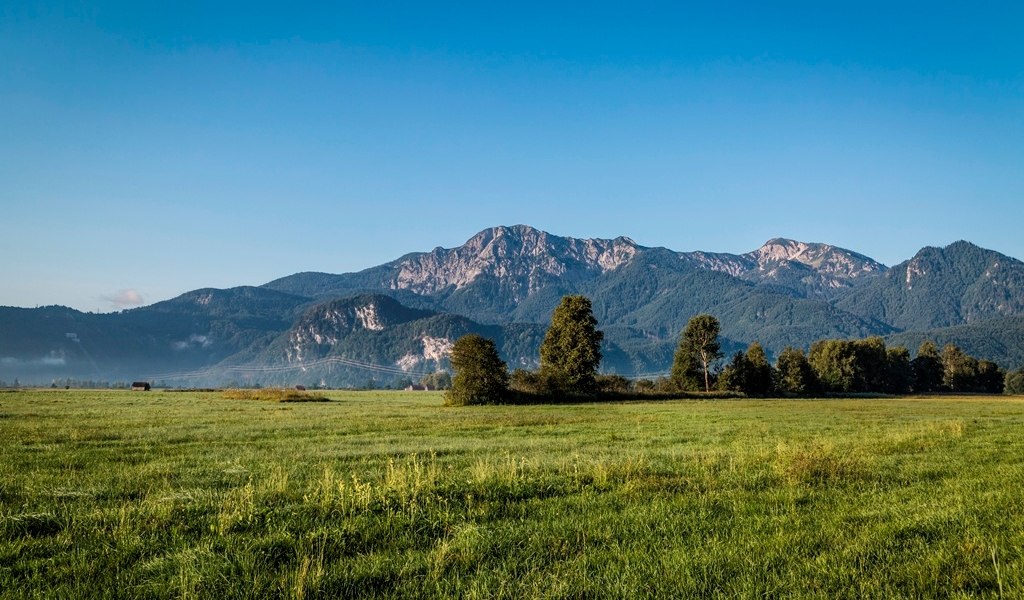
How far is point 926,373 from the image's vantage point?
13650 cm

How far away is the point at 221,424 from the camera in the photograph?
34.8 meters

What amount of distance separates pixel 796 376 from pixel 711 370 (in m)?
15.1

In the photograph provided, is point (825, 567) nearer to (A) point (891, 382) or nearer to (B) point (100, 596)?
(B) point (100, 596)

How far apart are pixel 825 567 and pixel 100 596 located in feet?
30.3

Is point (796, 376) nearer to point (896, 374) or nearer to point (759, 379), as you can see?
point (759, 379)

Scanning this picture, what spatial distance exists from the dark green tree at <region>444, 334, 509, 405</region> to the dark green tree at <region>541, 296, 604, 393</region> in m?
9.43

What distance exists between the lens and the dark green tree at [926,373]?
136250mm

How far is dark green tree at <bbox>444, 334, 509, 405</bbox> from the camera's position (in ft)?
219

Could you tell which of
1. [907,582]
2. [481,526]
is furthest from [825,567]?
[481,526]

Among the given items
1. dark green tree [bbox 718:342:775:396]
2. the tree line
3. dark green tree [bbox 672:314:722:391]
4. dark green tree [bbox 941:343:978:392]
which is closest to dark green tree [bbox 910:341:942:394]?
the tree line

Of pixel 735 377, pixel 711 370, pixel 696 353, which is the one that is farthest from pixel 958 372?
pixel 696 353

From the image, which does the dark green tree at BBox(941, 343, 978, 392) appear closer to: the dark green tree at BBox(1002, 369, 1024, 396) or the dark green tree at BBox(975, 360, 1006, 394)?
the dark green tree at BBox(975, 360, 1006, 394)

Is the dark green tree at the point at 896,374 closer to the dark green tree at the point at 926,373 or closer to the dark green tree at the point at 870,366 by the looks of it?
the dark green tree at the point at 870,366

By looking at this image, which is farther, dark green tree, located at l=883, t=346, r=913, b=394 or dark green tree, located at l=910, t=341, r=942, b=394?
dark green tree, located at l=910, t=341, r=942, b=394
